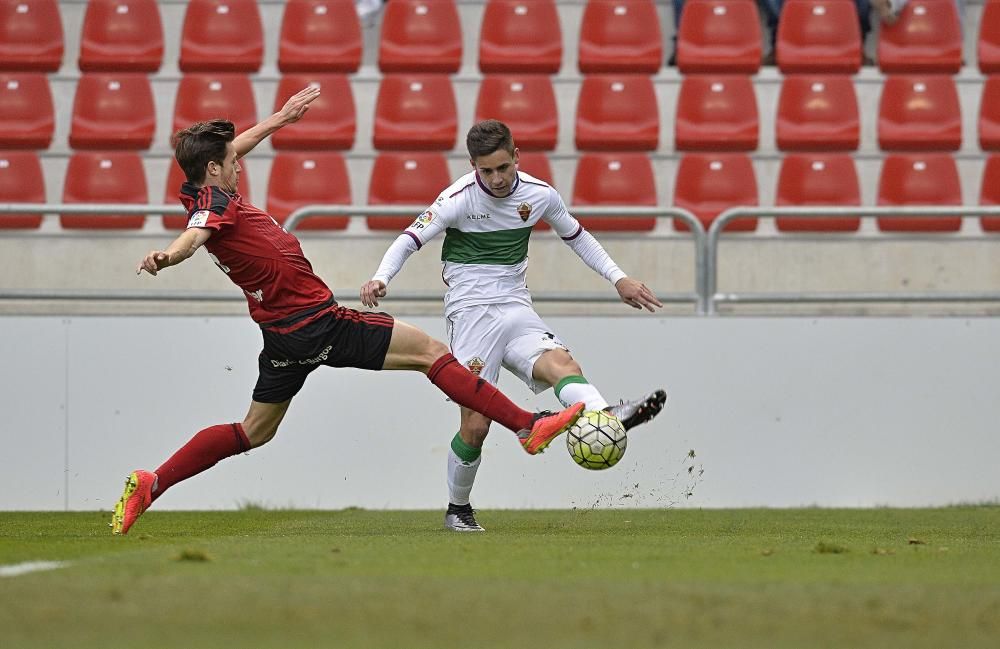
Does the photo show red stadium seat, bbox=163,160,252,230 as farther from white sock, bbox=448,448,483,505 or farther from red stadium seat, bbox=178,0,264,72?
white sock, bbox=448,448,483,505

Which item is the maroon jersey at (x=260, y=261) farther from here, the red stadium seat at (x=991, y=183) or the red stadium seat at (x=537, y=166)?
the red stadium seat at (x=991, y=183)

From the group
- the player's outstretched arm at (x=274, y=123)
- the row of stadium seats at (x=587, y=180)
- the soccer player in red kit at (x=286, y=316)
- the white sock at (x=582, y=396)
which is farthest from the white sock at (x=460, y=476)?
the row of stadium seats at (x=587, y=180)

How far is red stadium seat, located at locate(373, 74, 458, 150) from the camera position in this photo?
11.2 meters

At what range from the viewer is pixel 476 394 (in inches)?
243

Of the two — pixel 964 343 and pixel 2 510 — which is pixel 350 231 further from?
pixel 964 343

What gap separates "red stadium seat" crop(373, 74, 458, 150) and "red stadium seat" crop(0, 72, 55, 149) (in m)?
2.51

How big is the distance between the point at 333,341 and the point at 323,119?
537 centimetres

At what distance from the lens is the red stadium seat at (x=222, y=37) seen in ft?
38.3

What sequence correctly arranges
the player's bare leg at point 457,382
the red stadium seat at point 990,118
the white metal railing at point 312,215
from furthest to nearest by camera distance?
1. the red stadium seat at point 990,118
2. the white metal railing at point 312,215
3. the player's bare leg at point 457,382

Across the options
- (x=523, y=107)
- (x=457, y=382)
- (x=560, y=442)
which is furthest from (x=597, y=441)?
(x=523, y=107)

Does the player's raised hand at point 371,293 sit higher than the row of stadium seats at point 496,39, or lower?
lower

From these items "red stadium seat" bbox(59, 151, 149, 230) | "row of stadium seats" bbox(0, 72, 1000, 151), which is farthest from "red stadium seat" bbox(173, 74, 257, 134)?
"red stadium seat" bbox(59, 151, 149, 230)

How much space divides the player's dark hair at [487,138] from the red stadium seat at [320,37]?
212 inches

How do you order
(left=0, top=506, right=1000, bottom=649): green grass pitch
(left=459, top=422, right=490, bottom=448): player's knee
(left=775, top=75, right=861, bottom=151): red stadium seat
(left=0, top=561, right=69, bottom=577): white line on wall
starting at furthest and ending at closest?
(left=775, top=75, right=861, bottom=151): red stadium seat, (left=459, top=422, right=490, bottom=448): player's knee, (left=0, top=561, right=69, bottom=577): white line on wall, (left=0, top=506, right=1000, bottom=649): green grass pitch
